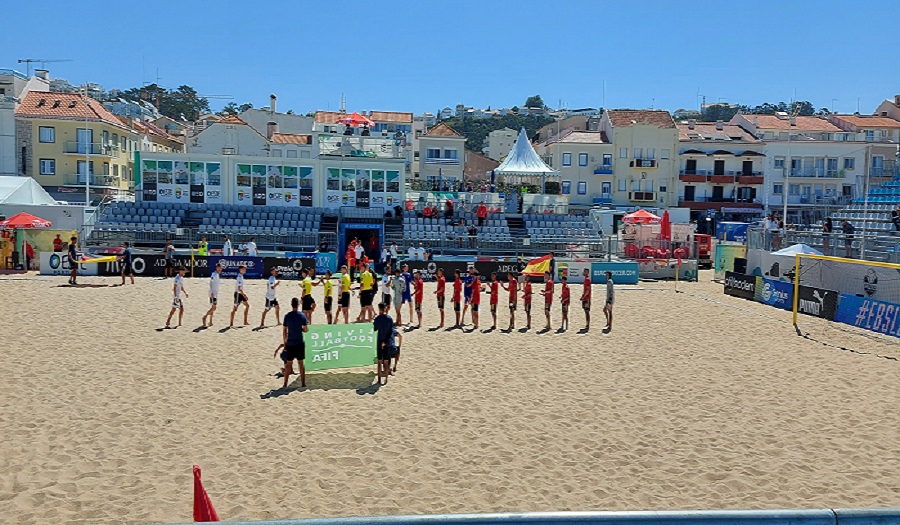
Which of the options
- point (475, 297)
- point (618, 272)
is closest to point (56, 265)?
point (475, 297)

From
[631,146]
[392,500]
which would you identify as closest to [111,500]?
[392,500]

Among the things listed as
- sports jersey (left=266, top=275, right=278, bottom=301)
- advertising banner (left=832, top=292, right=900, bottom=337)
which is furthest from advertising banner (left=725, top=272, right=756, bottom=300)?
sports jersey (left=266, top=275, right=278, bottom=301)

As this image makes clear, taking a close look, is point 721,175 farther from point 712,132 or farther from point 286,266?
point 286,266

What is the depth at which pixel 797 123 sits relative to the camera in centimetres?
5812

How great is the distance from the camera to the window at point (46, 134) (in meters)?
45.3

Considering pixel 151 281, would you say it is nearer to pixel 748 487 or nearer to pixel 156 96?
pixel 748 487

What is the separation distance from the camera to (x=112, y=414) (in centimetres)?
996

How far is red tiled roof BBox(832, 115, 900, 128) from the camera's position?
2258 inches

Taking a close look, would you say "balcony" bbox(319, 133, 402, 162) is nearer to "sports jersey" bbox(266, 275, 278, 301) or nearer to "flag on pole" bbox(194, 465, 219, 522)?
"sports jersey" bbox(266, 275, 278, 301)

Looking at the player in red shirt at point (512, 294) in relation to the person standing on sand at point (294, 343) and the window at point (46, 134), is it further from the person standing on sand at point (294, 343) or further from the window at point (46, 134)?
the window at point (46, 134)

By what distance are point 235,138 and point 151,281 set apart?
25.9 meters

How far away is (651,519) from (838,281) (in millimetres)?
21385

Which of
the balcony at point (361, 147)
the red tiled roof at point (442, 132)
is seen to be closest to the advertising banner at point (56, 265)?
the balcony at point (361, 147)

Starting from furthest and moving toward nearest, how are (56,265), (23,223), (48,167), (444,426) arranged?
(48,167) → (23,223) → (56,265) → (444,426)
